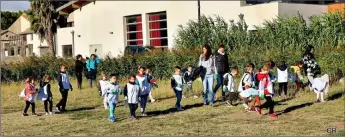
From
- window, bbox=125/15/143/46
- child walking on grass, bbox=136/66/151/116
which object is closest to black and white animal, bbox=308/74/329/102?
child walking on grass, bbox=136/66/151/116

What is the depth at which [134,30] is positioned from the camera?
126 feet

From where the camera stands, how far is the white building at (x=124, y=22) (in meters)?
32.4

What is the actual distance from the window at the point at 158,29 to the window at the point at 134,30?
3.42 feet

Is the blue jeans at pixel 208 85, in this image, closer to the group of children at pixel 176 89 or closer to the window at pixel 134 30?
the group of children at pixel 176 89

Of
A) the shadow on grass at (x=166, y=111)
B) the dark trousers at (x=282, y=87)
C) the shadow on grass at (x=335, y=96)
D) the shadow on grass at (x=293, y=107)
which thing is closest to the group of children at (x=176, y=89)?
the shadow on grass at (x=166, y=111)

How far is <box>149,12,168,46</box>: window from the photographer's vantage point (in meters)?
36.3

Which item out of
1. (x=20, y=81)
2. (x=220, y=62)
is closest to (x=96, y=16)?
(x=20, y=81)

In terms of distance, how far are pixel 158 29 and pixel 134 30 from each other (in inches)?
95.9

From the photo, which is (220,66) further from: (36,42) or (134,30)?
(36,42)

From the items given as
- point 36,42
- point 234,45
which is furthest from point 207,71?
point 36,42

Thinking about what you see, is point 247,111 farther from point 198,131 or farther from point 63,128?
point 63,128

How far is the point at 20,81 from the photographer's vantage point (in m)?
23.9

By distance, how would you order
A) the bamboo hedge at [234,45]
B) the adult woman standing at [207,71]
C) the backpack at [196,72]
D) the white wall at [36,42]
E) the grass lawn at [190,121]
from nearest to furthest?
the grass lawn at [190,121] < the adult woman standing at [207,71] < the backpack at [196,72] < the bamboo hedge at [234,45] < the white wall at [36,42]

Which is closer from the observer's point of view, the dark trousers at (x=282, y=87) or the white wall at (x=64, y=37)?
the dark trousers at (x=282, y=87)
